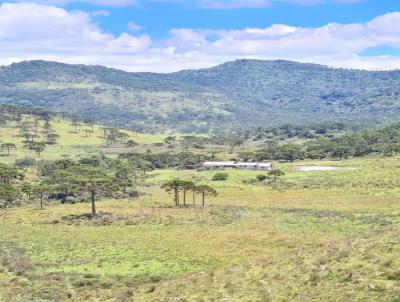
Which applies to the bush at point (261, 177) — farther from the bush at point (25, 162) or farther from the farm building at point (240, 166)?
the bush at point (25, 162)

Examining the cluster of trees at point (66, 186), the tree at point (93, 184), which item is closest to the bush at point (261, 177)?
the cluster of trees at point (66, 186)

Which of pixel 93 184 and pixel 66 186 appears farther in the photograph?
pixel 66 186

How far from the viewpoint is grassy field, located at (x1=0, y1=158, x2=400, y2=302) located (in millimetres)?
29391

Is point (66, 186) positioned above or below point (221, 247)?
above

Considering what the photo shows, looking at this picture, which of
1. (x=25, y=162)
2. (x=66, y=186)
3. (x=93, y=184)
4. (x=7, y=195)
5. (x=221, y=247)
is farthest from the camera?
(x=25, y=162)

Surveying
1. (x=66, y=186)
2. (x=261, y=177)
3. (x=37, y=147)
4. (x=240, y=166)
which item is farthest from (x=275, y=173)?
(x=37, y=147)

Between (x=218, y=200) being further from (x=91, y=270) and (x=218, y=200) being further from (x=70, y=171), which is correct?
(x=91, y=270)

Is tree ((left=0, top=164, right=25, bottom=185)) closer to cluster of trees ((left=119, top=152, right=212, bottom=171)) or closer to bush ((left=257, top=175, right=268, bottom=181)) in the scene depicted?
cluster of trees ((left=119, top=152, right=212, bottom=171))

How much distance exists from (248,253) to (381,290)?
27121mm

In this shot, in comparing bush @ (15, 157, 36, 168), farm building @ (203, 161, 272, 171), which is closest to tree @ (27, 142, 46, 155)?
bush @ (15, 157, 36, 168)

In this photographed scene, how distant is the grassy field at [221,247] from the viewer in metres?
29.4

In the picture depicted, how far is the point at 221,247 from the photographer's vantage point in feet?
177

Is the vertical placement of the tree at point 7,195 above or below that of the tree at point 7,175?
below

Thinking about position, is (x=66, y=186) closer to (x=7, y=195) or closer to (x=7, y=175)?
(x=7, y=195)
